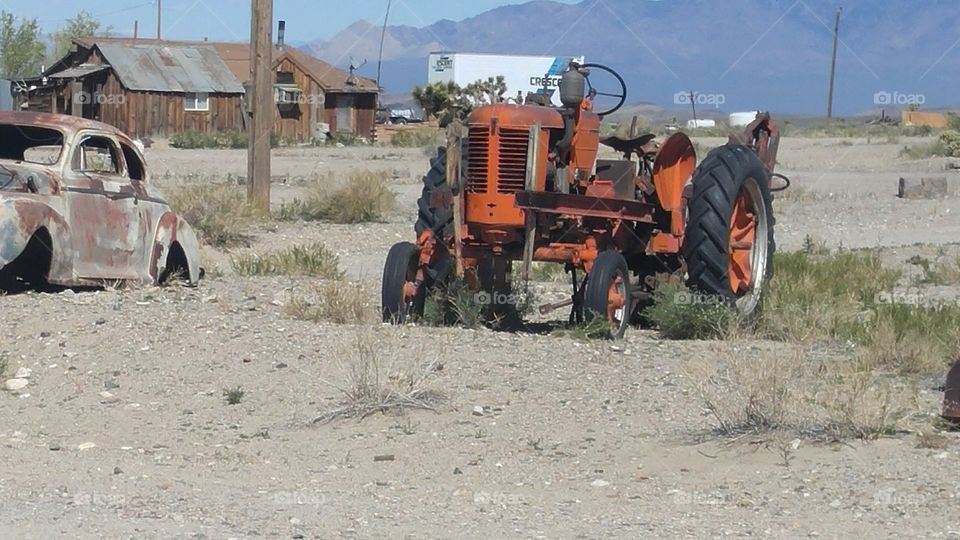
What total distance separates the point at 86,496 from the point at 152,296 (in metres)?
5.92

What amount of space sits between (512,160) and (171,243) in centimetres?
442

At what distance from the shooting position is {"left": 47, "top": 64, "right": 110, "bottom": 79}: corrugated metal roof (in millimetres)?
61406

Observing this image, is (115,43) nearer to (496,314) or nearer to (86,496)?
(496,314)

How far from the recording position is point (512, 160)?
1202 cm

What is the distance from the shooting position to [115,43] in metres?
63.1

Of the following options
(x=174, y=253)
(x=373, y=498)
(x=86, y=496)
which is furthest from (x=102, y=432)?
(x=174, y=253)

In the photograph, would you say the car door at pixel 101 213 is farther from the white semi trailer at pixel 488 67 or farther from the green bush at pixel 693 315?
the white semi trailer at pixel 488 67

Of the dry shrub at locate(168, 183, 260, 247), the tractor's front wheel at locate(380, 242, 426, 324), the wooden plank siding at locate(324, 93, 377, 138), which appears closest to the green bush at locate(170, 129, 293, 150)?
the wooden plank siding at locate(324, 93, 377, 138)

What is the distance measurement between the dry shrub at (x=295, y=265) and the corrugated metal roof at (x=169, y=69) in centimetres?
Answer: 4492

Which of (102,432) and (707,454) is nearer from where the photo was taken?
(707,454)

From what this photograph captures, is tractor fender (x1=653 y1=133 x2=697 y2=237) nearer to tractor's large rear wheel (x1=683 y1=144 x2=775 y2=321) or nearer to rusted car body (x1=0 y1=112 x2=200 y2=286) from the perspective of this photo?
tractor's large rear wheel (x1=683 y1=144 x2=775 y2=321)

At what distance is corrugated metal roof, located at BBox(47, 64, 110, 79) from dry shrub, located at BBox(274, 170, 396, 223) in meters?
Answer: 38.6

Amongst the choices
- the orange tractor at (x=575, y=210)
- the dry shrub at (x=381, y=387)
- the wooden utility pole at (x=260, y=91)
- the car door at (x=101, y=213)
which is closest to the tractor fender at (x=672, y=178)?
the orange tractor at (x=575, y=210)

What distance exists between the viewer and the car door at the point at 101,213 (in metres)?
13.6
